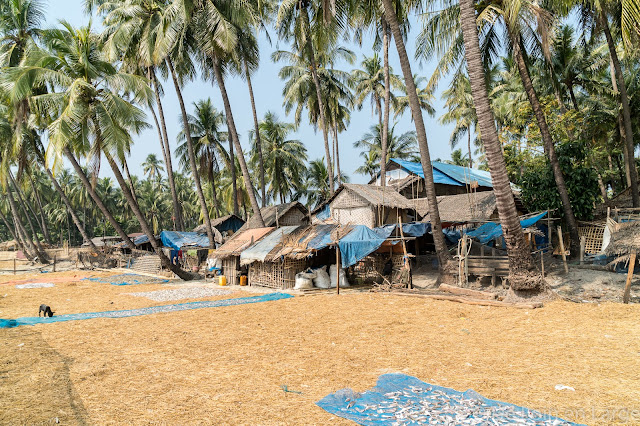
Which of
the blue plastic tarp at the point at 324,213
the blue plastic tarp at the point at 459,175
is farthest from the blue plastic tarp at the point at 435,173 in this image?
the blue plastic tarp at the point at 324,213

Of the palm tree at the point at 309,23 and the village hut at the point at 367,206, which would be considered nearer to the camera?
the palm tree at the point at 309,23

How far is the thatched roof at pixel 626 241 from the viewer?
943cm

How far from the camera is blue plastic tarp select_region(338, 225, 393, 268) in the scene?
14.1 metres

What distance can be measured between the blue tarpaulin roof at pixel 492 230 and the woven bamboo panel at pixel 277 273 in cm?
701

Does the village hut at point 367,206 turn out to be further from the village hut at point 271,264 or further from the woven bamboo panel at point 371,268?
the village hut at point 271,264

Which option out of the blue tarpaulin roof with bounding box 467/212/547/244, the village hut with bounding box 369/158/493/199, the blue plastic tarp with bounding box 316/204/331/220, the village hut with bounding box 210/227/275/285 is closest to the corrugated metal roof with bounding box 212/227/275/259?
the village hut with bounding box 210/227/275/285

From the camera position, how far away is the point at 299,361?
6.41 m

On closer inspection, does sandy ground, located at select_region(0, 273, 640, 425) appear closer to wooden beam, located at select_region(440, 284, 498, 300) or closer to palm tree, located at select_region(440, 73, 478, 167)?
wooden beam, located at select_region(440, 284, 498, 300)

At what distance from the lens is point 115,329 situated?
8.94 meters

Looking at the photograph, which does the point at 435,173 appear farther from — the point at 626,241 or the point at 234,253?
the point at 626,241

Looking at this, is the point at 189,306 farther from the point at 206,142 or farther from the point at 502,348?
the point at 206,142

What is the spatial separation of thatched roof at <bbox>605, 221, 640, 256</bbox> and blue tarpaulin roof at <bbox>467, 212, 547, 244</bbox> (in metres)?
4.08

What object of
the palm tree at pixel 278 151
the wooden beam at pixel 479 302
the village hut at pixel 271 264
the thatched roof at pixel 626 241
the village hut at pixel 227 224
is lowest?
the wooden beam at pixel 479 302

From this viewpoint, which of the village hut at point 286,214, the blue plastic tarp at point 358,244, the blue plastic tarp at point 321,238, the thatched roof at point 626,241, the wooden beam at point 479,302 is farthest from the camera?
the village hut at point 286,214
